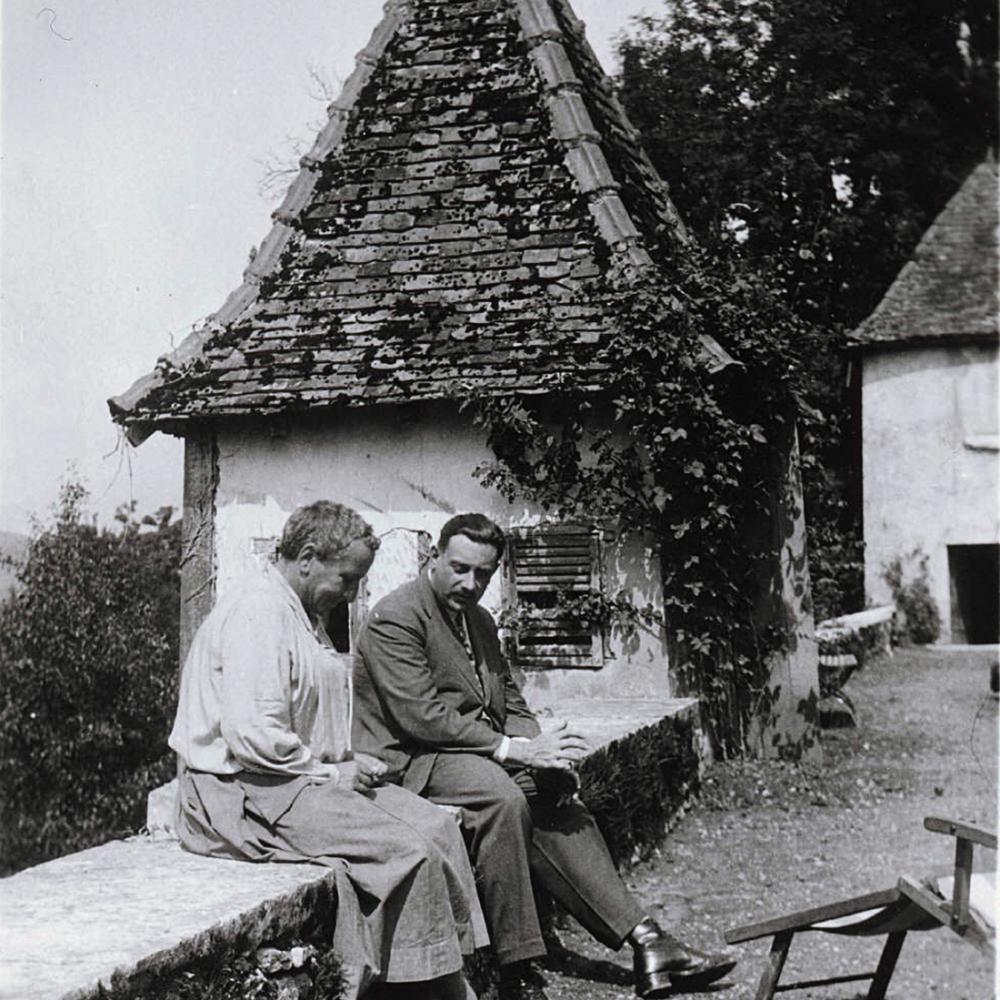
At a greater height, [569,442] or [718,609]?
[569,442]

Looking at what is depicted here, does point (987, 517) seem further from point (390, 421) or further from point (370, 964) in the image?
point (370, 964)

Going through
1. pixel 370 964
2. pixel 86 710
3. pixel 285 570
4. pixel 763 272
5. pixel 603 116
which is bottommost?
pixel 86 710

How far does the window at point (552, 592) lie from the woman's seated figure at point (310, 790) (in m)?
5.16

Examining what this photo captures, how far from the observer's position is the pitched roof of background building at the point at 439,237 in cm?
941

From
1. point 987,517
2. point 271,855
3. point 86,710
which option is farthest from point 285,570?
point 987,517

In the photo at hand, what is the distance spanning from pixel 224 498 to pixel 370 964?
6.82 metres

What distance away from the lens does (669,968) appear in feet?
15.3

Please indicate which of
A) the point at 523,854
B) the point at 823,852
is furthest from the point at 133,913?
the point at 823,852

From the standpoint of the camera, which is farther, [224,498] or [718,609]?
[224,498]

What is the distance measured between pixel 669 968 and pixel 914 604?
1774cm

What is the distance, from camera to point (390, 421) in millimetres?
9664

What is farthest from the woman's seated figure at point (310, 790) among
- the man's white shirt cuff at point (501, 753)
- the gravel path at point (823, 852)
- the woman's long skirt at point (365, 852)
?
the gravel path at point (823, 852)

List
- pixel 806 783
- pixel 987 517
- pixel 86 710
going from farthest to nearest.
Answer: pixel 987 517, pixel 86 710, pixel 806 783

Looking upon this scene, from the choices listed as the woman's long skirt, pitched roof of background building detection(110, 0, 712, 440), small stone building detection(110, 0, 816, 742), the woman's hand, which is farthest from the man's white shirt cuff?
pitched roof of background building detection(110, 0, 712, 440)
